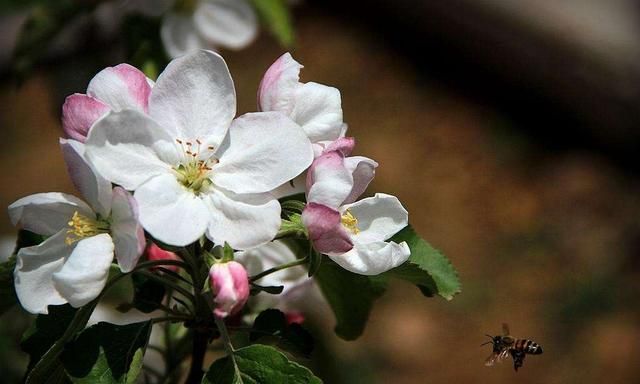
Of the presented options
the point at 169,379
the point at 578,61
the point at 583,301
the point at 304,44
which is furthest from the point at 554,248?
the point at 169,379

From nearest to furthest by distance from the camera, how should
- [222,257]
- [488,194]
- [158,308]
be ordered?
1. [222,257]
2. [158,308]
3. [488,194]

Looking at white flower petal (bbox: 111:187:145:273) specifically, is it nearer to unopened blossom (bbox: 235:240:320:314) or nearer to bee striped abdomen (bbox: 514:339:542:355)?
unopened blossom (bbox: 235:240:320:314)

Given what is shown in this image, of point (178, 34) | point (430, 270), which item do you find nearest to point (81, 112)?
point (430, 270)

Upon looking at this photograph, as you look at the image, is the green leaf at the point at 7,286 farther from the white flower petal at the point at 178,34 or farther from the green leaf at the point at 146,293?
the white flower petal at the point at 178,34

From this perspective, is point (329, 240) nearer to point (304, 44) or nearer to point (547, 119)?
point (547, 119)

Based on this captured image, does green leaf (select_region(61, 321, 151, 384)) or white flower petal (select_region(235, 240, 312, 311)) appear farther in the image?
white flower petal (select_region(235, 240, 312, 311))

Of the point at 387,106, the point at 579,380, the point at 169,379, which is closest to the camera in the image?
the point at 169,379

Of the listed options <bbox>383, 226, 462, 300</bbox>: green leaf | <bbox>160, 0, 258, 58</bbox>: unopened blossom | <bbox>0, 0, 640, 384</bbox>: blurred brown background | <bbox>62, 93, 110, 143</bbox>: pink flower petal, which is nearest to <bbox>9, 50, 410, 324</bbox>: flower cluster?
<bbox>62, 93, 110, 143</bbox>: pink flower petal
